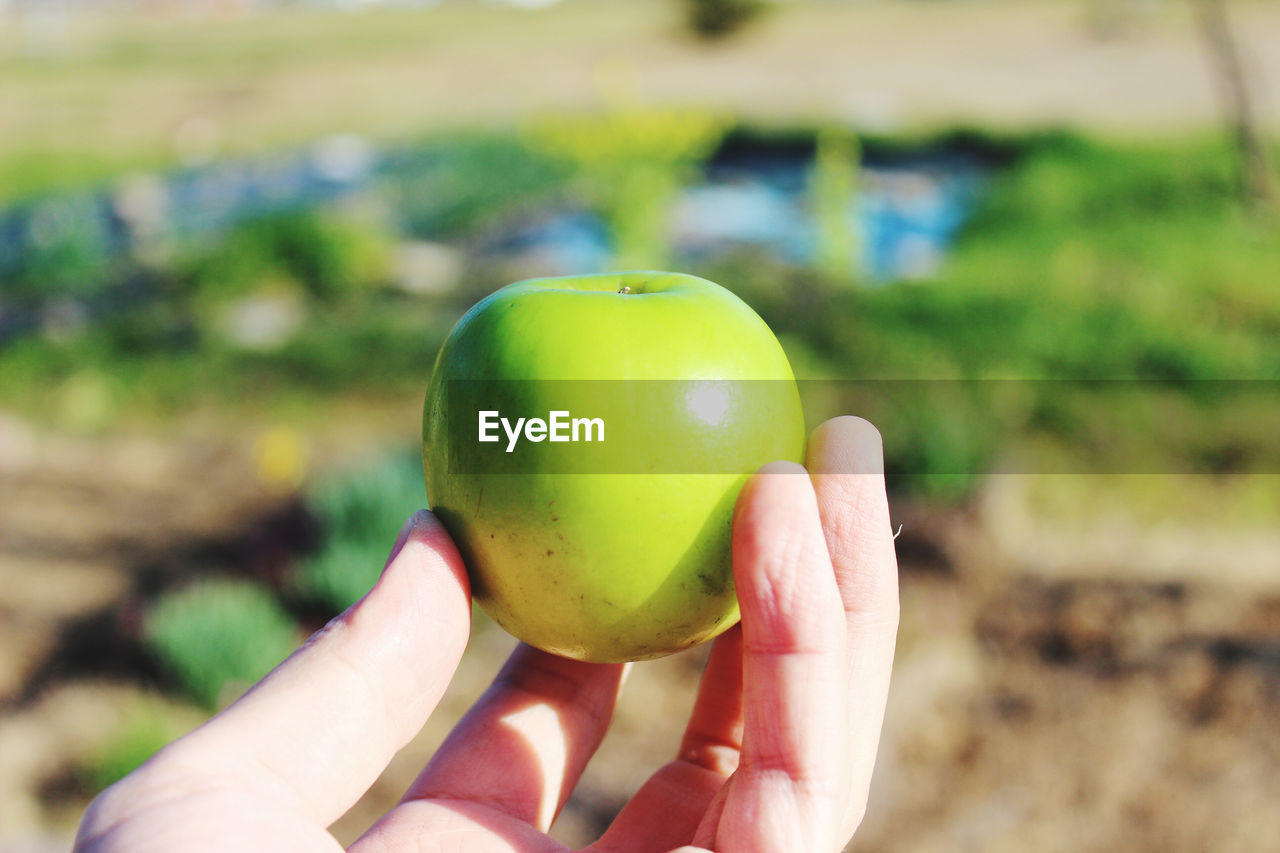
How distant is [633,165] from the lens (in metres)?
7.38

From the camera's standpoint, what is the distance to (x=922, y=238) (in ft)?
31.2

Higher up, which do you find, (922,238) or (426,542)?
(426,542)

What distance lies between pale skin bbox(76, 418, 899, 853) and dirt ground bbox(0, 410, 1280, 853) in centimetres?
140

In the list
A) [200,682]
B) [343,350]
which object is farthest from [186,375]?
[200,682]

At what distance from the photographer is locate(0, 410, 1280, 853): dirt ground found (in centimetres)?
326

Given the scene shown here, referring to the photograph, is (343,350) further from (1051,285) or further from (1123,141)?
(1123,141)

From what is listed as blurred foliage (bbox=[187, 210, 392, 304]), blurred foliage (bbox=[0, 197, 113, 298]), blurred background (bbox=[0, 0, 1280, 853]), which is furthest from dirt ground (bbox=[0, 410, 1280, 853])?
blurred foliage (bbox=[0, 197, 113, 298])

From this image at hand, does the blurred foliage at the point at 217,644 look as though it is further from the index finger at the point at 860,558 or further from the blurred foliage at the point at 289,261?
the blurred foliage at the point at 289,261

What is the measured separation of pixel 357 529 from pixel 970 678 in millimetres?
2283

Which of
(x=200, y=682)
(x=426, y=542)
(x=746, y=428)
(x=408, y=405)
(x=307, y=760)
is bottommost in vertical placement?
(x=408, y=405)

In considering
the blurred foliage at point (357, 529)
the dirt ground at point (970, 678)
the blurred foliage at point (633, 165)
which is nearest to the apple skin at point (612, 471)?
the dirt ground at point (970, 678)

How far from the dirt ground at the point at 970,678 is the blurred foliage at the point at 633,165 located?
2613 mm

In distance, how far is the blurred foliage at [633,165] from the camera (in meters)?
6.84

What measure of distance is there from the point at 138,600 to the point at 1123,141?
10.8 metres
